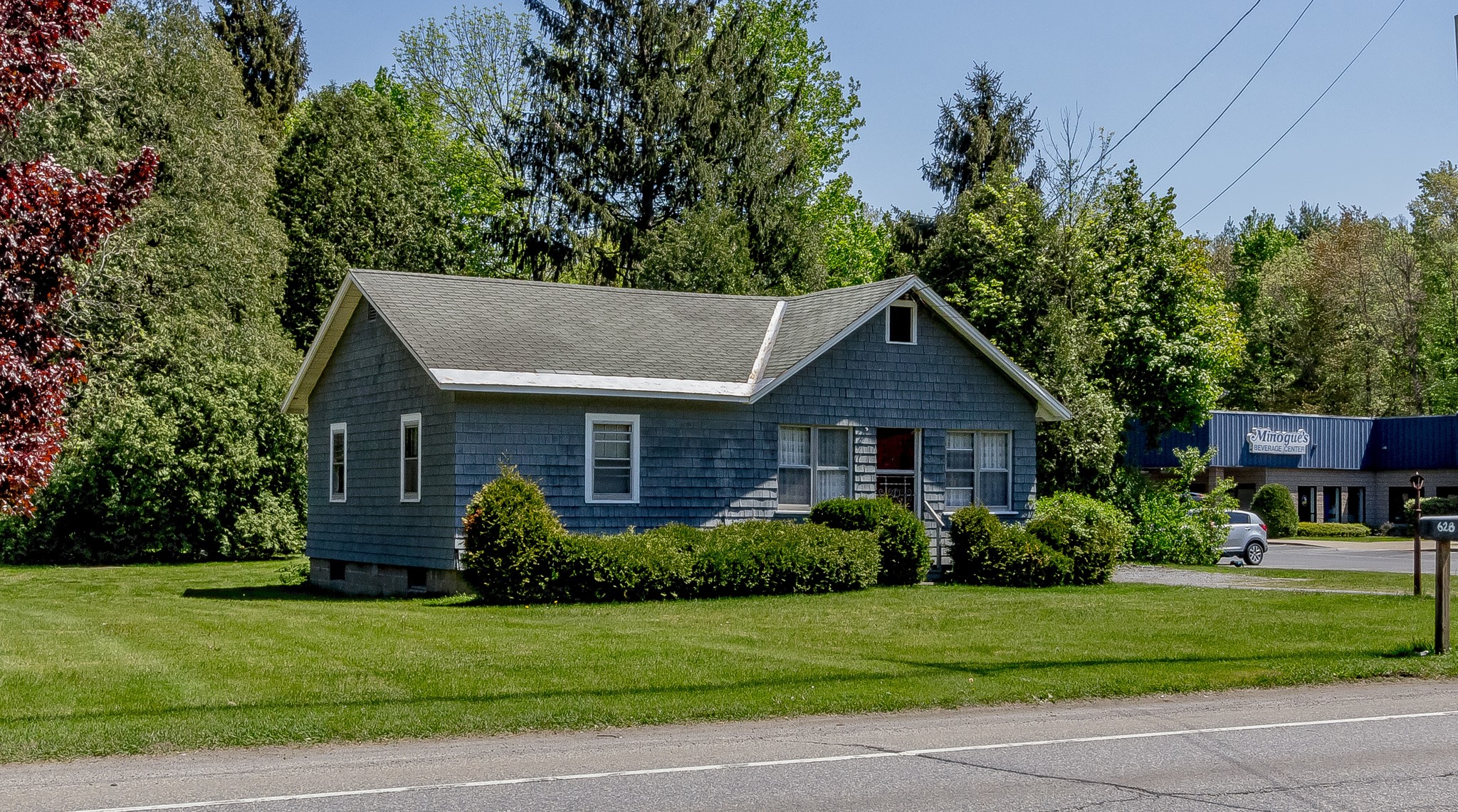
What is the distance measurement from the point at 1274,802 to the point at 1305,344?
233 feet

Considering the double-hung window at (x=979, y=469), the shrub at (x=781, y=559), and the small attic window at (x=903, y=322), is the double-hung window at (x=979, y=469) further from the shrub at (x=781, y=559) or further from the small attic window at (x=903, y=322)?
the shrub at (x=781, y=559)

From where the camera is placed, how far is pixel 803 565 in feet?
76.6

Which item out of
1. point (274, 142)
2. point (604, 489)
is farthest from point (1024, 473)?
point (274, 142)

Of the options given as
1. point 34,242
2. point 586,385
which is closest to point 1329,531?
point 586,385

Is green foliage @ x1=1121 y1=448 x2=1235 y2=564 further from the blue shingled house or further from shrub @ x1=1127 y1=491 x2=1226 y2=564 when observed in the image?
the blue shingled house

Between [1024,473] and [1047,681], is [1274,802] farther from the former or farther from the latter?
[1024,473]

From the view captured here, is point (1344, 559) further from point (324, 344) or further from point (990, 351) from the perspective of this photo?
point (324, 344)

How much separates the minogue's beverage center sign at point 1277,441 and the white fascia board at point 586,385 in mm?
35394

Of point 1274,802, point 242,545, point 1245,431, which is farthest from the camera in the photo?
point 1245,431

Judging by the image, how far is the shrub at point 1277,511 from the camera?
53688 millimetres

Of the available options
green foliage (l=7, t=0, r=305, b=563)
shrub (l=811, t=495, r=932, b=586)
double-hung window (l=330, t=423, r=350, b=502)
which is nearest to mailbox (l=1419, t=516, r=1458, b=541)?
shrub (l=811, t=495, r=932, b=586)

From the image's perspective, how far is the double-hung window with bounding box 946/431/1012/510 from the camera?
2808cm

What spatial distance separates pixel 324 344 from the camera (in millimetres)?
28031

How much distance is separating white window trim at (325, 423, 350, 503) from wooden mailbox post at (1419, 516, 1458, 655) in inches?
752
